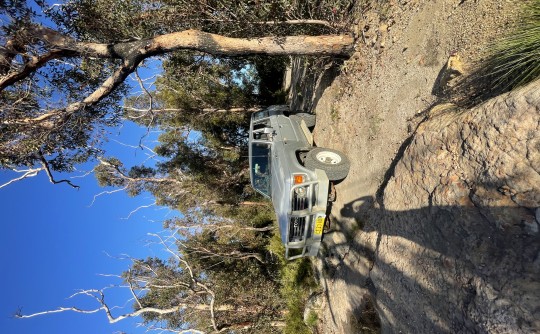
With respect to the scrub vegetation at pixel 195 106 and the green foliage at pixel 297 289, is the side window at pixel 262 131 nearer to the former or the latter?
the scrub vegetation at pixel 195 106

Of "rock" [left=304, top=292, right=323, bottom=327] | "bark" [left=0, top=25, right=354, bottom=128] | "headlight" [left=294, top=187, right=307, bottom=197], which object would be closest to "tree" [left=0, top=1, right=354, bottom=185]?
"bark" [left=0, top=25, right=354, bottom=128]

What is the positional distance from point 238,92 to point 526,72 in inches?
506

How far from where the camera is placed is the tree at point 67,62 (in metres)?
5.76

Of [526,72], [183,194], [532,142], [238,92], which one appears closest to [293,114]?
[238,92]

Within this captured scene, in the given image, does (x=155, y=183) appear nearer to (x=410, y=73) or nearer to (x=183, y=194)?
(x=183, y=194)

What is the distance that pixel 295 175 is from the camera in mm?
6965

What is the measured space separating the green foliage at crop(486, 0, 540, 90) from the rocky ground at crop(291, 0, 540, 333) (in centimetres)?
50

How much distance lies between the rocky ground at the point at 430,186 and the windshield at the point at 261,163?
1.96m

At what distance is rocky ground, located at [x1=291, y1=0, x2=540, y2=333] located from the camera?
10.7 feet

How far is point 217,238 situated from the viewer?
1794 centimetres

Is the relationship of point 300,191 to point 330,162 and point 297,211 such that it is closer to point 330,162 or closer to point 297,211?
point 297,211

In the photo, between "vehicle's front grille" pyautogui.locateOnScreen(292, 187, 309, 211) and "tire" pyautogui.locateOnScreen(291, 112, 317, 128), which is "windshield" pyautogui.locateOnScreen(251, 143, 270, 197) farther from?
"vehicle's front grille" pyautogui.locateOnScreen(292, 187, 309, 211)

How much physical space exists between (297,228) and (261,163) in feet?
8.19

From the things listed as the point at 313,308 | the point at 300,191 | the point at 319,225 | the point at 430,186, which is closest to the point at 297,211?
the point at 300,191
